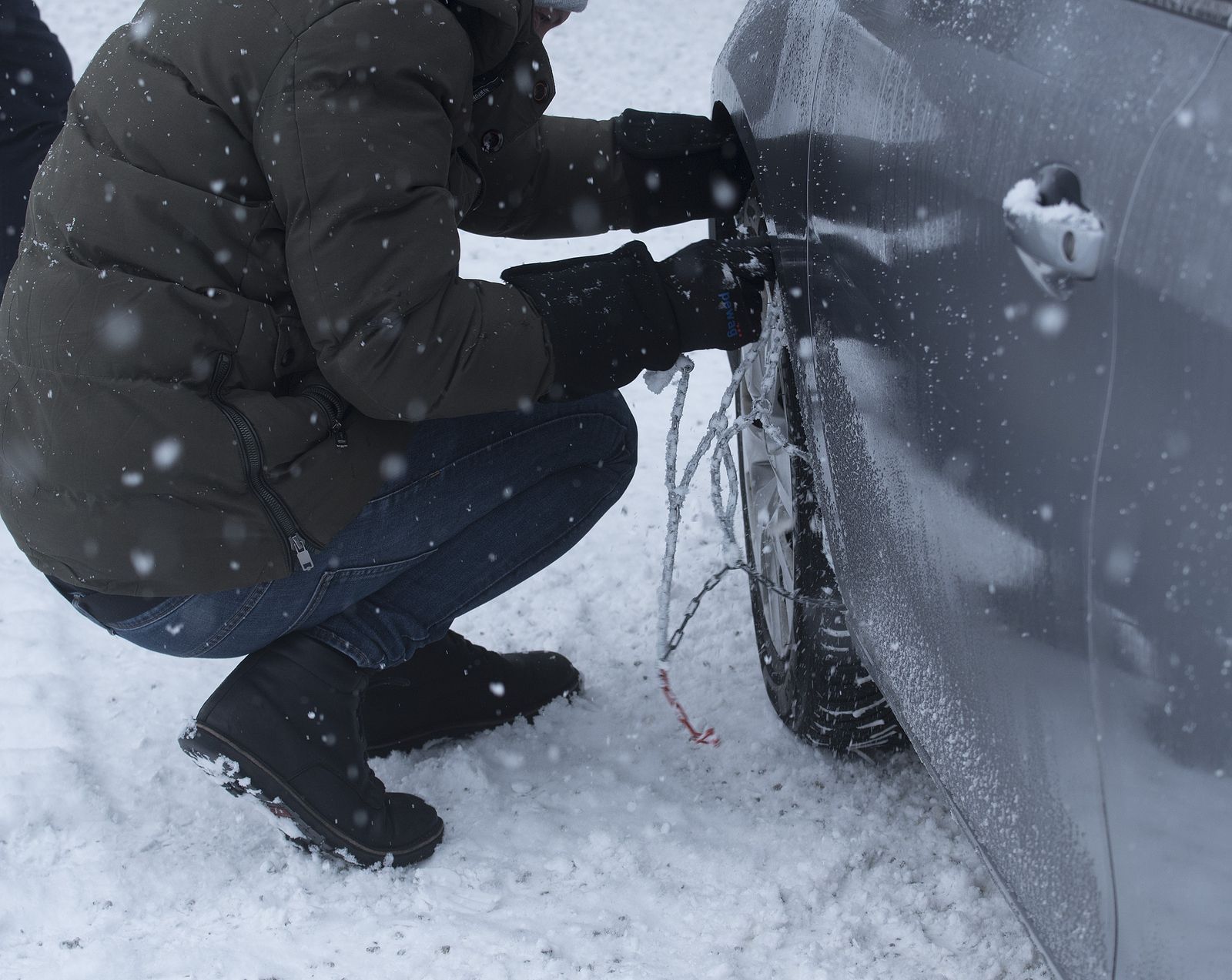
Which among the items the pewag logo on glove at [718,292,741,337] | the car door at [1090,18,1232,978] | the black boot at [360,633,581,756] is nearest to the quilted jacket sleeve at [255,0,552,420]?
the pewag logo on glove at [718,292,741,337]

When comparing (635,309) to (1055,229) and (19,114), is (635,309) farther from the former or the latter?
(19,114)

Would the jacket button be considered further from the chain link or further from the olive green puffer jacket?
the chain link

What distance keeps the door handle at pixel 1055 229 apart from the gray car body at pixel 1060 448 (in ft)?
0.04

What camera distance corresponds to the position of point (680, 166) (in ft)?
7.01

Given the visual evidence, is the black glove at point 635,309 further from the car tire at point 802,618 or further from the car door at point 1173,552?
the car door at point 1173,552

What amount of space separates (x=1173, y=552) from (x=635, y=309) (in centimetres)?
97

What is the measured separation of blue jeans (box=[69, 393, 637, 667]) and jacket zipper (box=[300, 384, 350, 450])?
139mm

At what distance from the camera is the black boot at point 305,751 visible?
5.61ft

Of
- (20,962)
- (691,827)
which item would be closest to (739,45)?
(691,827)

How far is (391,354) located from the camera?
148cm

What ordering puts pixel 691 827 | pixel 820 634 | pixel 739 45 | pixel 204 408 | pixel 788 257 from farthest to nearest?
pixel 739 45 < pixel 691 827 < pixel 820 634 < pixel 788 257 < pixel 204 408

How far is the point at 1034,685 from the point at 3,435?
4.66 ft

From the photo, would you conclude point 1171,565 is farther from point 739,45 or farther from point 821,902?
point 739,45

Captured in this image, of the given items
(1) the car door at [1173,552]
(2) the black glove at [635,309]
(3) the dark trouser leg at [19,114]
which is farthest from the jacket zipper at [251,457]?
(3) the dark trouser leg at [19,114]
